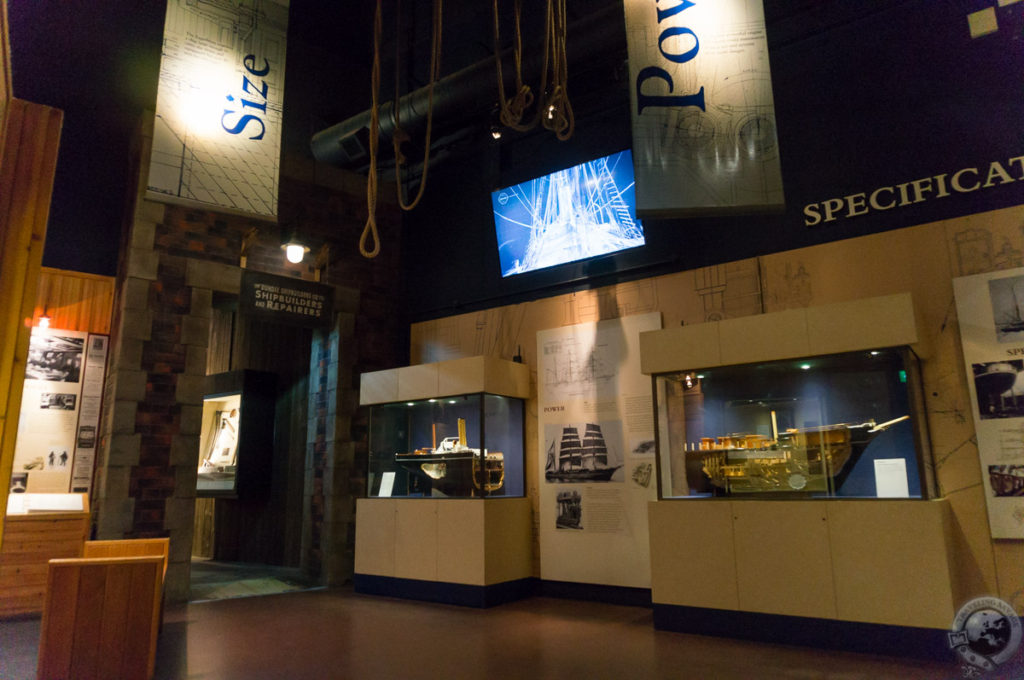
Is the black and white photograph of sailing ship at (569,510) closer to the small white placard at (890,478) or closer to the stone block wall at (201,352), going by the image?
the stone block wall at (201,352)

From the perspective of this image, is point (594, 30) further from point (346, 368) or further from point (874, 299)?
point (346, 368)

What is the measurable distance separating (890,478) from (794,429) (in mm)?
704

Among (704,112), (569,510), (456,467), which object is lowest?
(569,510)

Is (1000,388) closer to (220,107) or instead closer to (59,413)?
(220,107)

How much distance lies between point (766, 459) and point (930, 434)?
1.14m

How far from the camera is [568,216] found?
263 inches

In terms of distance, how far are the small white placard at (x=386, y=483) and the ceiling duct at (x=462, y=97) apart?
377 centimetres

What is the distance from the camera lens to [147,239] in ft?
21.3

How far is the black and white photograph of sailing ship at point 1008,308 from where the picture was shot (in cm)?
429

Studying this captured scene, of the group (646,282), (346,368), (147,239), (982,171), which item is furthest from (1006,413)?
(147,239)

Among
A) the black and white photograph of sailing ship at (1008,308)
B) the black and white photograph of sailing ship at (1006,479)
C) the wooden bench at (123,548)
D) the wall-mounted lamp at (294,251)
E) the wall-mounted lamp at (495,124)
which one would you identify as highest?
the wall-mounted lamp at (495,124)

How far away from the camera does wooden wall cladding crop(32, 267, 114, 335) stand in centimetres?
686

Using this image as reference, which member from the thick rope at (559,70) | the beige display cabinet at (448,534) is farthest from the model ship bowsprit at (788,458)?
the thick rope at (559,70)

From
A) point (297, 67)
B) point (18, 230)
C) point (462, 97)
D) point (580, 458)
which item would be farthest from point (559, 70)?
point (297, 67)
